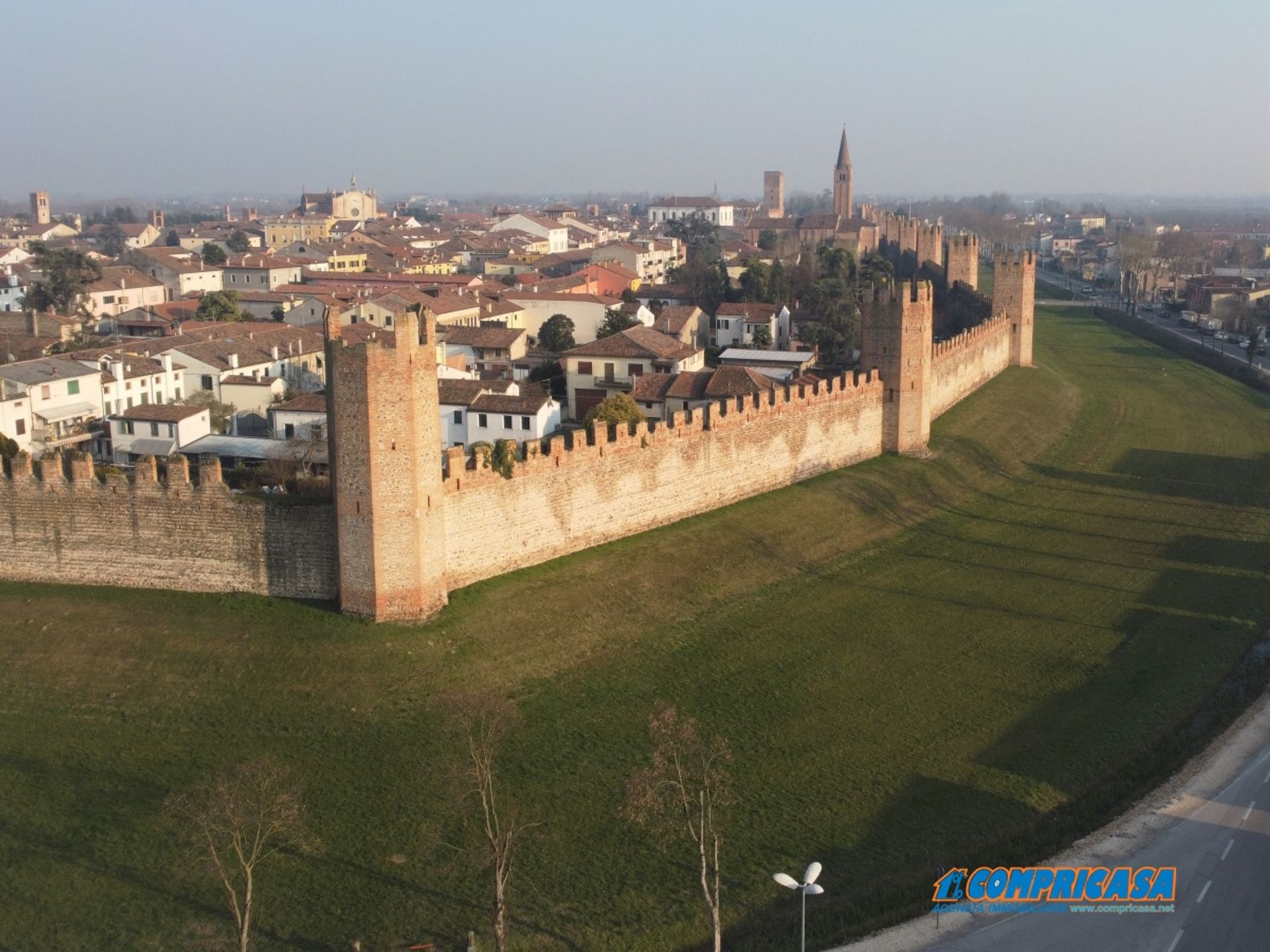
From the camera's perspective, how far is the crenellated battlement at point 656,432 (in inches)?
769

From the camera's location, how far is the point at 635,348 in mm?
37406

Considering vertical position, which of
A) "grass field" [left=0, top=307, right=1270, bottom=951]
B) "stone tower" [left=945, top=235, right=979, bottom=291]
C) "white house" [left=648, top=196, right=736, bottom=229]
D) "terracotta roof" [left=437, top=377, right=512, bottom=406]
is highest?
"white house" [left=648, top=196, right=736, bottom=229]

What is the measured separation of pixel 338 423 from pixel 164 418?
13.5m

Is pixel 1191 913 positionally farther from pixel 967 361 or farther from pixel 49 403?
pixel 49 403

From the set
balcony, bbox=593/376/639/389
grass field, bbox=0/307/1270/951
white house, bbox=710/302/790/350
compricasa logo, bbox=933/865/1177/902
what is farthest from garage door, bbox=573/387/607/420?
compricasa logo, bbox=933/865/1177/902

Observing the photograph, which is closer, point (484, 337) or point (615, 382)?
point (615, 382)

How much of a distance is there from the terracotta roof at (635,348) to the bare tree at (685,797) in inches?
927

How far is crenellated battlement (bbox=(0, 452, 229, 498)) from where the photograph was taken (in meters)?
18.8

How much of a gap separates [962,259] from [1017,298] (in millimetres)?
9550

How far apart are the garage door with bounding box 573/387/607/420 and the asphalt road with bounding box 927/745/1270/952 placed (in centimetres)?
2375

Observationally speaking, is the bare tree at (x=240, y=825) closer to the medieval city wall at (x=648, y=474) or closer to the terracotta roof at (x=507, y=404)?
the medieval city wall at (x=648, y=474)

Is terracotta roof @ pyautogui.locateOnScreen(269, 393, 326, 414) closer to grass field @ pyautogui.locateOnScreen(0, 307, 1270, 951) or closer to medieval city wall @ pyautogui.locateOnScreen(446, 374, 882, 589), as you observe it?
medieval city wall @ pyautogui.locateOnScreen(446, 374, 882, 589)

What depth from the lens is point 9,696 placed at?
1669cm

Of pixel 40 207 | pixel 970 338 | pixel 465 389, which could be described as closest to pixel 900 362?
pixel 970 338
